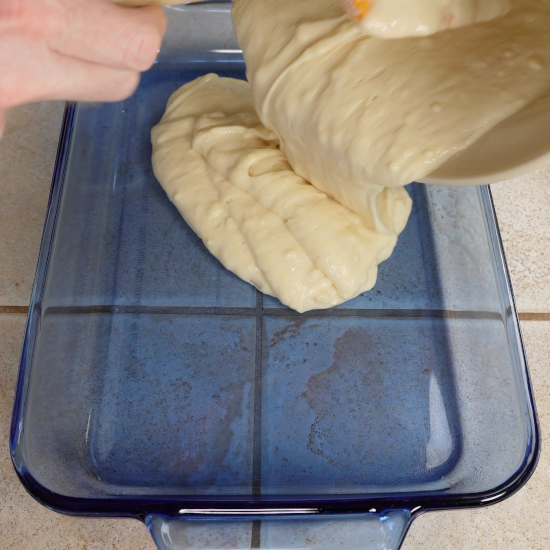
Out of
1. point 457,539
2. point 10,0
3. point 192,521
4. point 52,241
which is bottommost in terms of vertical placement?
point 457,539

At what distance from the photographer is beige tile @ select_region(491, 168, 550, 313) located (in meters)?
0.80

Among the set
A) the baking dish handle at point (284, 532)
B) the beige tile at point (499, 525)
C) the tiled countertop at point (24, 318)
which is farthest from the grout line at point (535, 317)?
the baking dish handle at point (284, 532)

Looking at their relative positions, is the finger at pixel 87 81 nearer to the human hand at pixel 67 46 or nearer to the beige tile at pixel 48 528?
the human hand at pixel 67 46

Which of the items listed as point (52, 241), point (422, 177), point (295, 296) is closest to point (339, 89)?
point (422, 177)

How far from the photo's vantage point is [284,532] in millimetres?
591

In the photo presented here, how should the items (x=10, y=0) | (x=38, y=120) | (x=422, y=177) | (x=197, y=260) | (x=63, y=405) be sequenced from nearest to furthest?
(x=10, y=0) → (x=422, y=177) → (x=63, y=405) → (x=197, y=260) → (x=38, y=120)

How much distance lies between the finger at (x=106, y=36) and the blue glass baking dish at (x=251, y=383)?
0.33 m

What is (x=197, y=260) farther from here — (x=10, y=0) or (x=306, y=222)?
(x=10, y=0)

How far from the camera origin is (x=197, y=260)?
747 mm

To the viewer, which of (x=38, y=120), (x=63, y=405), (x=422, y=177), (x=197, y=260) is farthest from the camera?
(x=38, y=120)

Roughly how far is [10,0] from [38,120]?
57cm

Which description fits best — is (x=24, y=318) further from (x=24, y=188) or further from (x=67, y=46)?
(x=67, y=46)

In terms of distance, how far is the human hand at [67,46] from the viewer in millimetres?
378

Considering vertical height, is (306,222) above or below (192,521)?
above
